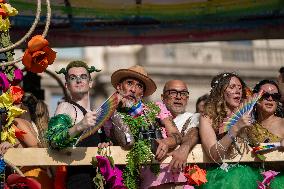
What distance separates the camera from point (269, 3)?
823 centimetres

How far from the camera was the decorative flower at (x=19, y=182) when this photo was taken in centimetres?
550

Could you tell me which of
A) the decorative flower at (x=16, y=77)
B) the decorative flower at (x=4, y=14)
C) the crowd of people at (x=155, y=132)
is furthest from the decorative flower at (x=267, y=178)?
the decorative flower at (x=4, y=14)

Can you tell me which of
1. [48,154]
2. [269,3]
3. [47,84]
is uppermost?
[47,84]

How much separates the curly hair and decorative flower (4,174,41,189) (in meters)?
1.64

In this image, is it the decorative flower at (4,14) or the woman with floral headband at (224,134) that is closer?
the woman with floral headband at (224,134)

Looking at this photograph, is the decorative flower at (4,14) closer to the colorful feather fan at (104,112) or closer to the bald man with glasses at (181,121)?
the colorful feather fan at (104,112)

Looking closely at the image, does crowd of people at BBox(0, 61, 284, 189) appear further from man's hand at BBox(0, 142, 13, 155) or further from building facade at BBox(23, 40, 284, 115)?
building facade at BBox(23, 40, 284, 115)

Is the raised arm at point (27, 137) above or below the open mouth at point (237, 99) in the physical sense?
below

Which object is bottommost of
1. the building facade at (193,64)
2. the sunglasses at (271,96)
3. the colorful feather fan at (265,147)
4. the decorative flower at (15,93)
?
the colorful feather fan at (265,147)

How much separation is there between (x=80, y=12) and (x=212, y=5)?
1.61 metres

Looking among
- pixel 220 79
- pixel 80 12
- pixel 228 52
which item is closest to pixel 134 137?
pixel 220 79

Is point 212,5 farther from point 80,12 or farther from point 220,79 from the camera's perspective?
point 220,79

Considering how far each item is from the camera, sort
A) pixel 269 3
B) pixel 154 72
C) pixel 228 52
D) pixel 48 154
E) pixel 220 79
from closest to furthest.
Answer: pixel 48 154
pixel 220 79
pixel 269 3
pixel 154 72
pixel 228 52

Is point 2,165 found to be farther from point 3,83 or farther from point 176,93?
point 176,93
